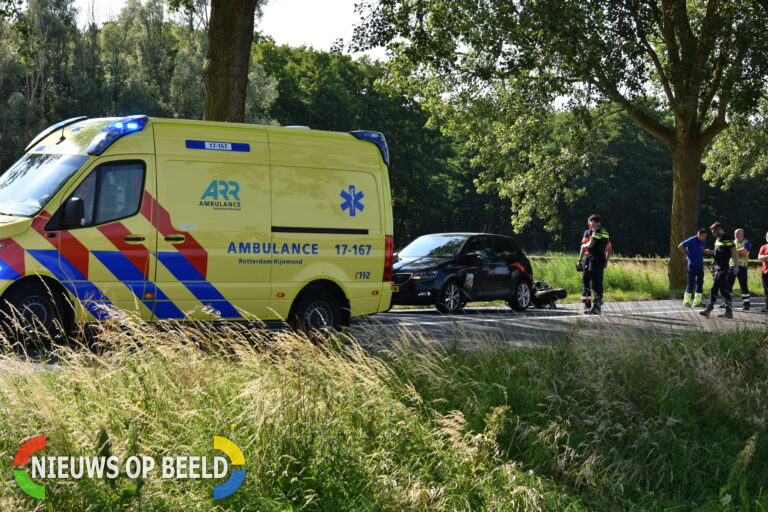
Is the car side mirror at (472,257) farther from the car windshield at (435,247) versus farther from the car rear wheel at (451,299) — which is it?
the car rear wheel at (451,299)

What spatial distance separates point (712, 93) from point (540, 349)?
19860mm

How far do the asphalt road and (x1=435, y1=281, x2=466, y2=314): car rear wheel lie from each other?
0.20 meters

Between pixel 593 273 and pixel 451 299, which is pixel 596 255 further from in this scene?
pixel 451 299

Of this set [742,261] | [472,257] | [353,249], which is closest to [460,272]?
[472,257]

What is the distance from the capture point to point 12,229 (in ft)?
30.5

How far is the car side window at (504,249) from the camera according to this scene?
19.0 metres

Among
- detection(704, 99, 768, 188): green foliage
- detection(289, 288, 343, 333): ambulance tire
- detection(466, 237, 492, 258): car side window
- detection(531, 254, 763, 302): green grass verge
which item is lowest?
detection(531, 254, 763, 302): green grass verge

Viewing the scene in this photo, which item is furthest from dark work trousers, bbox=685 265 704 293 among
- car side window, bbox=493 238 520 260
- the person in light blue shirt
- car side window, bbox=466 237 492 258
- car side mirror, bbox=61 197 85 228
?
car side mirror, bbox=61 197 85 228

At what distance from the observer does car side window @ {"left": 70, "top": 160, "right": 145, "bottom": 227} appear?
387 inches

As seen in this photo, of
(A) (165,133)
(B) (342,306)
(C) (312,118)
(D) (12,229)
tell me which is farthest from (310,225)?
(C) (312,118)

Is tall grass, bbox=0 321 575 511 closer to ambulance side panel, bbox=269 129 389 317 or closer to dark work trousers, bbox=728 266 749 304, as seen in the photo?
ambulance side panel, bbox=269 129 389 317

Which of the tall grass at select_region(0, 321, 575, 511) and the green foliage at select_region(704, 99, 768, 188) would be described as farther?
the green foliage at select_region(704, 99, 768, 188)

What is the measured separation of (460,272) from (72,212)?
31.1 feet

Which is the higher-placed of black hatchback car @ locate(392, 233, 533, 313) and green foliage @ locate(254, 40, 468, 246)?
green foliage @ locate(254, 40, 468, 246)
